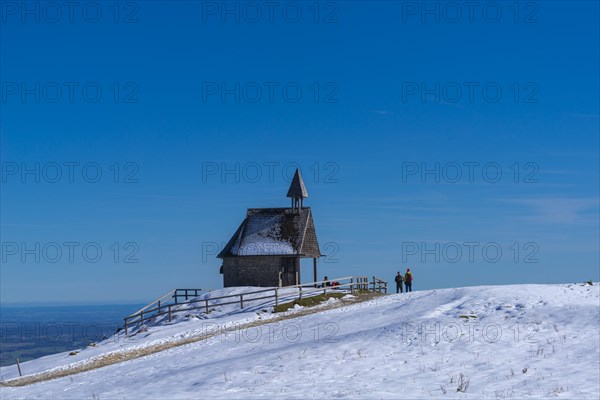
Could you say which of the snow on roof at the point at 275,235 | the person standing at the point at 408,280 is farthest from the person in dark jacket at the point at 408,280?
the snow on roof at the point at 275,235

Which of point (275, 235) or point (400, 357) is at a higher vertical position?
point (275, 235)

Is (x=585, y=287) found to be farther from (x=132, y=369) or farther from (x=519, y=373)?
(x=132, y=369)

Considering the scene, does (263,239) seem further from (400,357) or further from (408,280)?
(400,357)

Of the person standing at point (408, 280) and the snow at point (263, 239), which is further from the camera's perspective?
the snow at point (263, 239)

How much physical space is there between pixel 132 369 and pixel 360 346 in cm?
929

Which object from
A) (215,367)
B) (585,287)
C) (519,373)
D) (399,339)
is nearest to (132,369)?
(215,367)

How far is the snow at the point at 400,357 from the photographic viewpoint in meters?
19.3

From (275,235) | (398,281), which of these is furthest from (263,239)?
(398,281)

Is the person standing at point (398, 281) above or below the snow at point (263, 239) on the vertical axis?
below

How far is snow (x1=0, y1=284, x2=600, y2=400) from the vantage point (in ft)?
63.3

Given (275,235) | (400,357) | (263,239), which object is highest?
(275,235)

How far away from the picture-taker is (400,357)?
74.5 feet

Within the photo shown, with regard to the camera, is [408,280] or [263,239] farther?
[263,239]

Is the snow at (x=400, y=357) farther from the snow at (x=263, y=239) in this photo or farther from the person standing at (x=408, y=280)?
the snow at (x=263, y=239)
